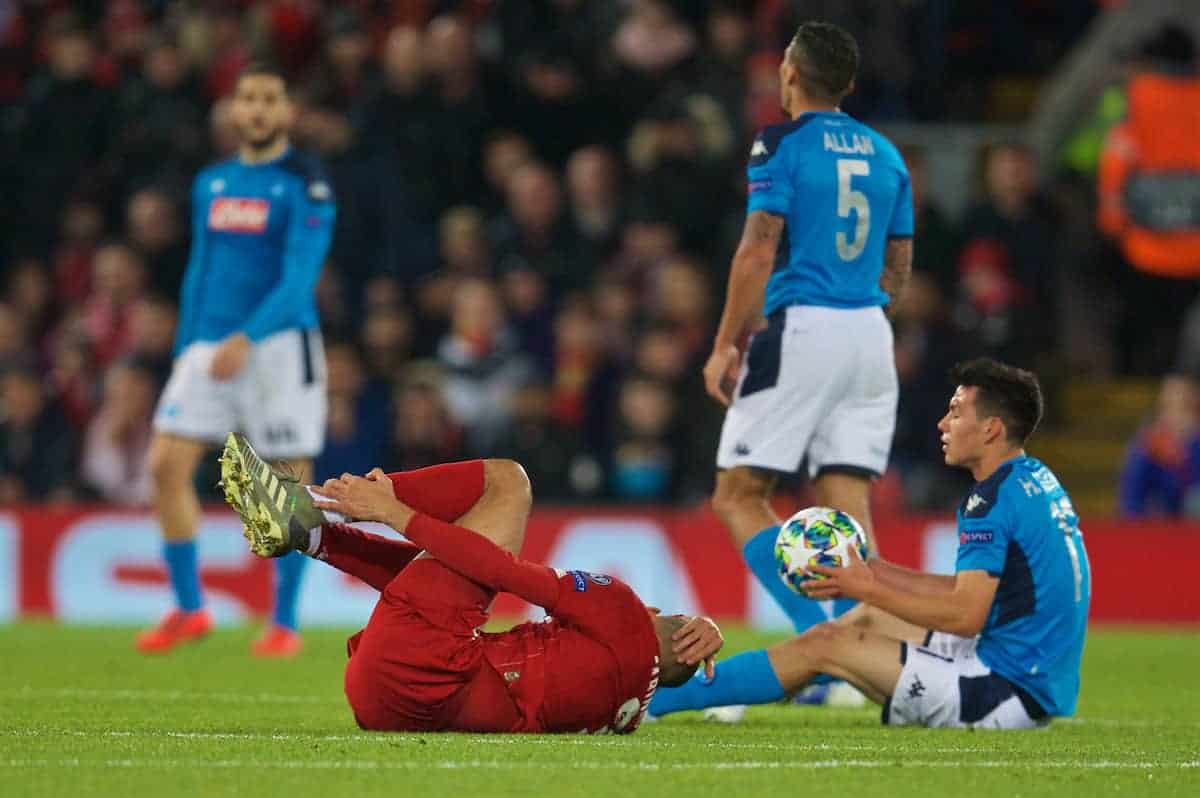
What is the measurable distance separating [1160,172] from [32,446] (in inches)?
292

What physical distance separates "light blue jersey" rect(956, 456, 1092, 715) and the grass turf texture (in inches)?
9.0

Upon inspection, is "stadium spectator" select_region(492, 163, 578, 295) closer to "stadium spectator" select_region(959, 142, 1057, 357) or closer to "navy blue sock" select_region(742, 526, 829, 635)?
"stadium spectator" select_region(959, 142, 1057, 357)

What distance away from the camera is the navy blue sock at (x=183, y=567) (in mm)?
10414

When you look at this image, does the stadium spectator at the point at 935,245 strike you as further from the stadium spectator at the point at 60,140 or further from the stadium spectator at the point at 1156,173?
the stadium spectator at the point at 60,140

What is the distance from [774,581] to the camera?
26.6 ft

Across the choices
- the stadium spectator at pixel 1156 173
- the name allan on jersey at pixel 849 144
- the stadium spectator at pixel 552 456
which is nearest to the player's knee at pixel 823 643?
the name allan on jersey at pixel 849 144

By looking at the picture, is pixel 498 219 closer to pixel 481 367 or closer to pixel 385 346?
pixel 385 346

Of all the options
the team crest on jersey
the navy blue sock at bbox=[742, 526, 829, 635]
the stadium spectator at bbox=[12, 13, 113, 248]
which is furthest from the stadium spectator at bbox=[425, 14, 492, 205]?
the navy blue sock at bbox=[742, 526, 829, 635]

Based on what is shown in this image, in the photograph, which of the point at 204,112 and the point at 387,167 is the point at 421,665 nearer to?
the point at 387,167

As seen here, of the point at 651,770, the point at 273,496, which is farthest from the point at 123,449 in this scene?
the point at 651,770

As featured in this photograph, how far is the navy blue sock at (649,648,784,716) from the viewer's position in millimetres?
7266

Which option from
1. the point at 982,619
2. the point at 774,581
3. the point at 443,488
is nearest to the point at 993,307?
the point at 774,581

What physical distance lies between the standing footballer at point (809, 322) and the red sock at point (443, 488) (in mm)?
1487

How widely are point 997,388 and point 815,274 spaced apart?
4.03 feet
